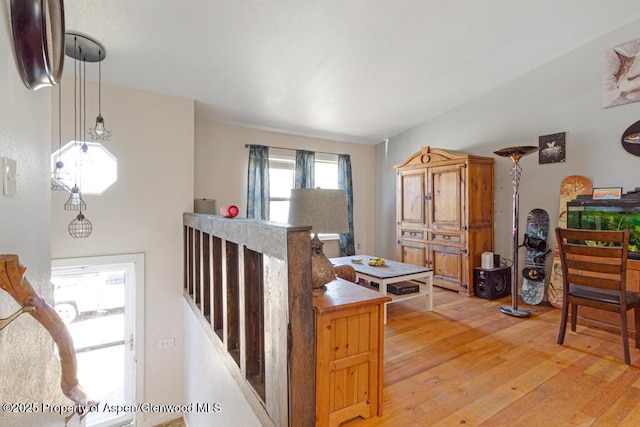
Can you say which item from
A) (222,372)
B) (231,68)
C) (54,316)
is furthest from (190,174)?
(54,316)

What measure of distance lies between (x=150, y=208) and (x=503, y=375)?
365 cm

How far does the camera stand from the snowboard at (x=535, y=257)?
3.62 m

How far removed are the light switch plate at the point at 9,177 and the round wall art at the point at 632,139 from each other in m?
4.72

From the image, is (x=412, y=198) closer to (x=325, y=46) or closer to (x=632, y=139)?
(x=632, y=139)

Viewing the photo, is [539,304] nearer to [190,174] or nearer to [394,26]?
[394,26]

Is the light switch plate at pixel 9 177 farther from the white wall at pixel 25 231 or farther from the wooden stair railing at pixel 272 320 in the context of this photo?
the wooden stair railing at pixel 272 320

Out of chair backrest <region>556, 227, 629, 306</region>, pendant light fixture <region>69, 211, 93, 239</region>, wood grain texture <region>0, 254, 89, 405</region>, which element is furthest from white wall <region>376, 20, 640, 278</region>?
pendant light fixture <region>69, 211, 93, 239</region>

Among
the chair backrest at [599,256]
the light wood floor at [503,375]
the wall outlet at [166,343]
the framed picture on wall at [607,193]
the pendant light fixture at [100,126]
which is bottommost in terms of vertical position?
the wall outlet at [166,343]

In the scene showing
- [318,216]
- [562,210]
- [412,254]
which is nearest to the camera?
[318,216]

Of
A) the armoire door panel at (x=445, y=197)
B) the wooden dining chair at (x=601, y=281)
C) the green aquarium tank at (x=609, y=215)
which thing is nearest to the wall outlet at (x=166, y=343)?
the armoire door panel at (x=445, y=197)

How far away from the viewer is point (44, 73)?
3.46 ft

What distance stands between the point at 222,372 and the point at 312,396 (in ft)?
3.49

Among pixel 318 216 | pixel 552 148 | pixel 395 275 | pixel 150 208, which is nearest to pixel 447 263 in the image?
pixel 395 275

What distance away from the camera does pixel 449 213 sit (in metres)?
4.20
